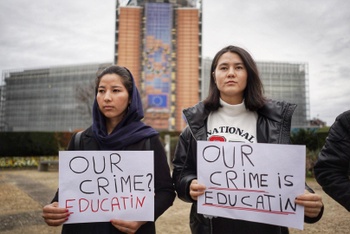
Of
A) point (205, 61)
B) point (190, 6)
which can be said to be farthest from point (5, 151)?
point (205, 61)

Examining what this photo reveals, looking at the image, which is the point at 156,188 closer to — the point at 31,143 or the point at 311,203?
the point at 311,203

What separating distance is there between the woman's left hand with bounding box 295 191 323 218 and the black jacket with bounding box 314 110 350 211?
0.69 feet

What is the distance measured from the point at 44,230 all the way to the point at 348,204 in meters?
4.09

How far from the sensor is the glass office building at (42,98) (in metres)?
72.2

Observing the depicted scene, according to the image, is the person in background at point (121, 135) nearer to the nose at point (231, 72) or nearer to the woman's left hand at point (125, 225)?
the woman's left hand at point (125, 225)

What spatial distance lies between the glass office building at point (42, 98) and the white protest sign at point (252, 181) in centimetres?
7262

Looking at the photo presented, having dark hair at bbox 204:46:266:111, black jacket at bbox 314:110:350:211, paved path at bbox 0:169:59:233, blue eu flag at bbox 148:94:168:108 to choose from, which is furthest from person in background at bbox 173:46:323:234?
blue eu flag at bbox 148:94:168:108

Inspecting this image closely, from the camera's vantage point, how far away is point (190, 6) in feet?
188

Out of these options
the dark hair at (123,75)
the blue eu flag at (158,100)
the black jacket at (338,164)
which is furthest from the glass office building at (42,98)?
the black jacket at (338,164)

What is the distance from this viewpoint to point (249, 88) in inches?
74.1

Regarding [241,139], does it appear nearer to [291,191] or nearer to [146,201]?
[291,191]

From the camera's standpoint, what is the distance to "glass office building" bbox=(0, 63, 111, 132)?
72.2 meters

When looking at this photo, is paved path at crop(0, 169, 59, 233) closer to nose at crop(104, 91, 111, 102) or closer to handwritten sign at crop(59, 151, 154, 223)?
handwritten sign at crop(59, 151, 154, 223)

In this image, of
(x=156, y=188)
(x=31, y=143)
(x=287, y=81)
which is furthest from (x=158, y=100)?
(x=156, y=188)
